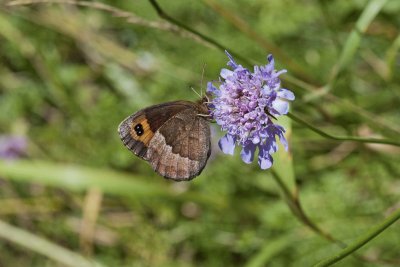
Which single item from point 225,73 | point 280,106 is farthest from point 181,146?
point 280,106

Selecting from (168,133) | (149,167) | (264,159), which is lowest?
(264,159)

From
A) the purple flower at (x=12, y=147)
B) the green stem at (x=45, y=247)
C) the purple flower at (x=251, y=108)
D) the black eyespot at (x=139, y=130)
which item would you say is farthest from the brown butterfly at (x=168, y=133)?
A: the purple flower at (x=12, y=147)

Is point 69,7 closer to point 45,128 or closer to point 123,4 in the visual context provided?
point 123,4

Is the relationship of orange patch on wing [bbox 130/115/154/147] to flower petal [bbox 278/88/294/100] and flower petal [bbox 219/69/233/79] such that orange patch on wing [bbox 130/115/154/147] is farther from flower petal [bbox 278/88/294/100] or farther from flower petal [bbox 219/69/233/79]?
flower petal [bbox 278/88/294/100]

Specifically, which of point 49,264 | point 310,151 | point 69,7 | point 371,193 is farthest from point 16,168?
point 371,193

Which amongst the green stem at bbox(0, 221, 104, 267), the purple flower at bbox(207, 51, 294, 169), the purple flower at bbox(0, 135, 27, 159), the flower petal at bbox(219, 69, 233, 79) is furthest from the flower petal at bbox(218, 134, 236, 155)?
the purple flower at bbox(0, 135, 27, 159)

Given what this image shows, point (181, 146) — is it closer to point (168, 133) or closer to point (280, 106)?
point (168, 133)
